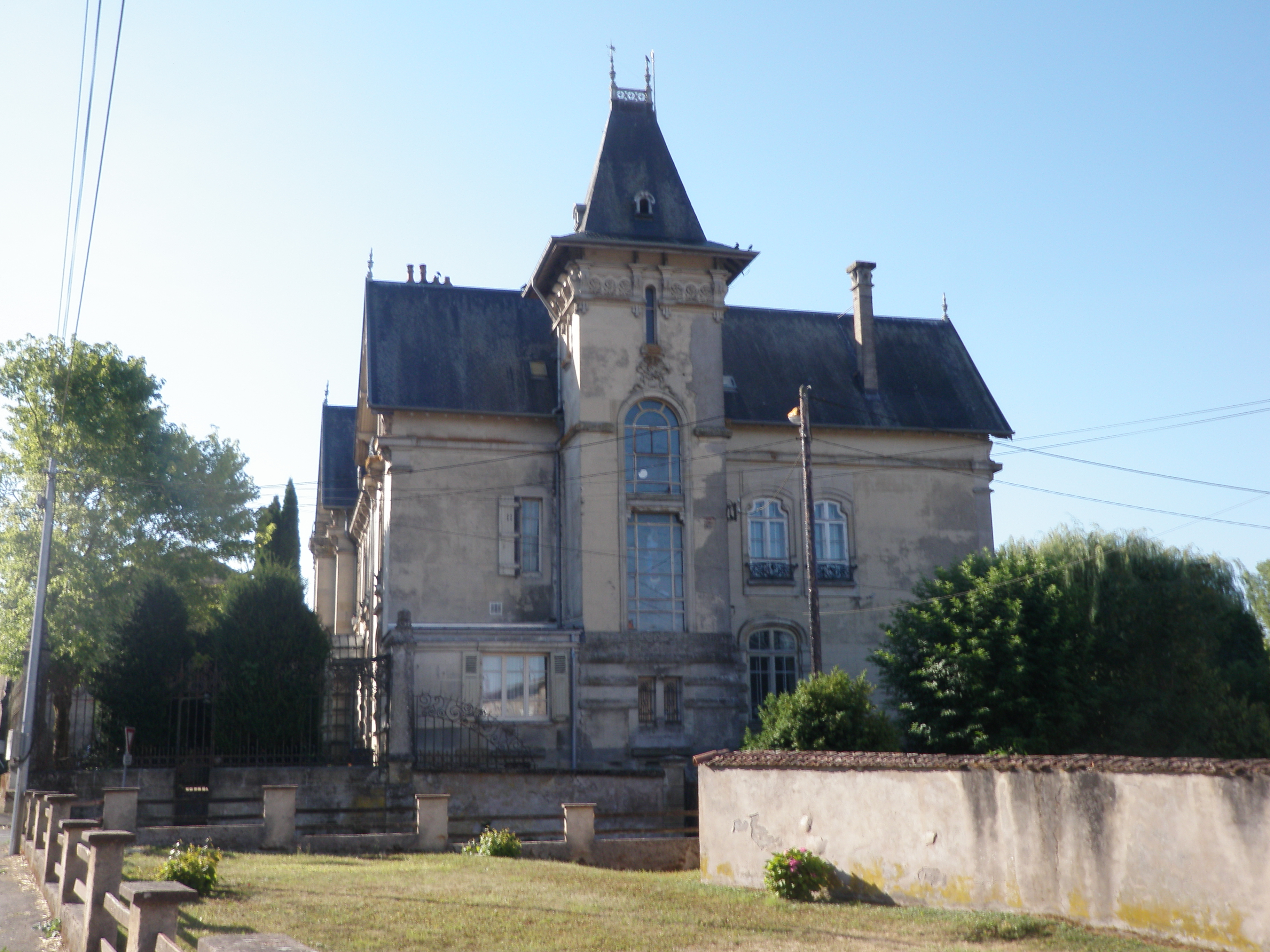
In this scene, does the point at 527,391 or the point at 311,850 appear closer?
the point at 311,850

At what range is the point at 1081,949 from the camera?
1041cm

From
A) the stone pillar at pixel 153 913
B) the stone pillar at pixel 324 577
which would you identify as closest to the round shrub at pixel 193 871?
the stone pillar at pixel 153 913

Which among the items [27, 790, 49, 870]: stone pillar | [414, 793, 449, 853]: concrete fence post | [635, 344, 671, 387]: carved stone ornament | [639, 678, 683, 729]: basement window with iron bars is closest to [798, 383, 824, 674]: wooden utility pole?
[639, 678, 683, 729]: basement window with iron bars

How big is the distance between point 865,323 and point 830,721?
16440 mm

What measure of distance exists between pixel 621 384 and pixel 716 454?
2928 millimetres

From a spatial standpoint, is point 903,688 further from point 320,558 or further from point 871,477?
point 320,558

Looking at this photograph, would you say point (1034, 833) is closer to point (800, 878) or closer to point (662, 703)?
point (800, 878)

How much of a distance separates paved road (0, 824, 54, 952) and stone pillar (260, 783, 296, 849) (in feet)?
11.8

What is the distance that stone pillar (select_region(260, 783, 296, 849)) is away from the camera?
19.3 meters

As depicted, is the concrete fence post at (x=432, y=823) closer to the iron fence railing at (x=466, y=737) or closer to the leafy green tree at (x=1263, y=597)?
the iron fence railing at (x=466, y=737)

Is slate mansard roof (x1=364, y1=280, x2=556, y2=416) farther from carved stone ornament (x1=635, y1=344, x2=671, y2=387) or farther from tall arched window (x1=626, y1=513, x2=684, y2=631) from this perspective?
tall arched window (x1=626, y1=513, x2=684, y2=631)

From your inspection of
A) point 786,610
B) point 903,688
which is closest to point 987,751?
point 903,688

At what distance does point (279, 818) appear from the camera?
766 inches

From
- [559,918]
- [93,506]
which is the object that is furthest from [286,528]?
[559,918]
